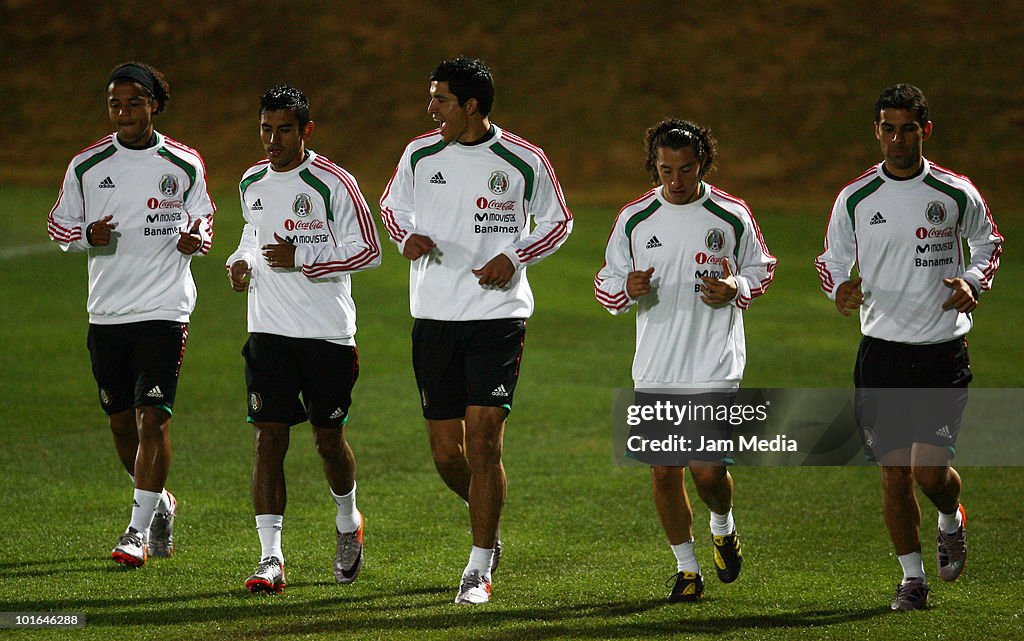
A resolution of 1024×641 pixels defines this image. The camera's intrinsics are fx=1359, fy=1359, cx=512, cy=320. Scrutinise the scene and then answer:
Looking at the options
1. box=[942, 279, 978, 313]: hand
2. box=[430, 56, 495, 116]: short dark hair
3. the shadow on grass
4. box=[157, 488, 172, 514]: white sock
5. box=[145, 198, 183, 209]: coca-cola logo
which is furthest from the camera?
box=[157, 488, 172, 514]: white sock

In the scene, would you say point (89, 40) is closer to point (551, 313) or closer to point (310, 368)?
point (551, 313)

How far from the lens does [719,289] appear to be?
5902 millimetres

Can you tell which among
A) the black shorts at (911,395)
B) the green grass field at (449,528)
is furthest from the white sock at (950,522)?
the black shorts at (911,395)

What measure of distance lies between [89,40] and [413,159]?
38.4 m

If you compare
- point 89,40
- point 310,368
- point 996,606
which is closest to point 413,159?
point 310,368

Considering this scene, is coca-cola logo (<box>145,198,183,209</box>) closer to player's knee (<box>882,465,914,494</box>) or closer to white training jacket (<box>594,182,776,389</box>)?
white training jacket (<box>594,182,776,389</box>)

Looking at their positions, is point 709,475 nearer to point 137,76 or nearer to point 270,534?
point 270,534

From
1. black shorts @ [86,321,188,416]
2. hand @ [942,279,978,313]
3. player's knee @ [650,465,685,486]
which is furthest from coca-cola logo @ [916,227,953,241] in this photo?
black shorts @ [86,321,188,416]

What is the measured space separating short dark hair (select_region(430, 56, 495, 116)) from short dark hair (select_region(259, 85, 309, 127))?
66cm

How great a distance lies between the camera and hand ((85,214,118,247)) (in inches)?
267

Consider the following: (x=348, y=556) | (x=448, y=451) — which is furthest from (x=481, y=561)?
(x=348, y=556)

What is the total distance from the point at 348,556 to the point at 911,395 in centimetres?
277

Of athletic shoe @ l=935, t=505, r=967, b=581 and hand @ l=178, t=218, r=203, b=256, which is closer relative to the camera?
athletic shoe @ l=935, t=505, r=967, b=581

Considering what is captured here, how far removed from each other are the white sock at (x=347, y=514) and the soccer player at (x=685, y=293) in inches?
61.3
